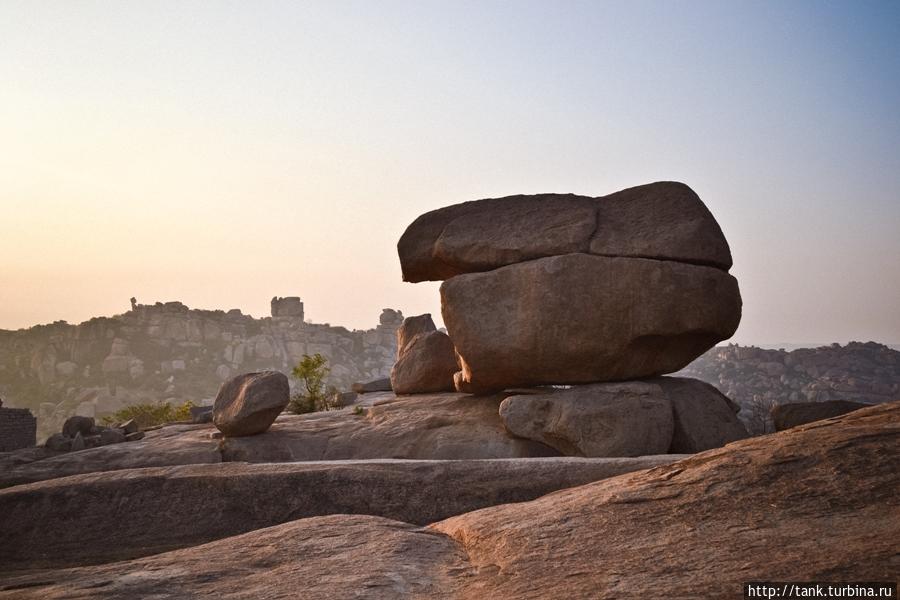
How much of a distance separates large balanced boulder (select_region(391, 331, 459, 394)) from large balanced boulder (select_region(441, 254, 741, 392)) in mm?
2464

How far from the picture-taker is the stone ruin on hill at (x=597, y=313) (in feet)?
37.5

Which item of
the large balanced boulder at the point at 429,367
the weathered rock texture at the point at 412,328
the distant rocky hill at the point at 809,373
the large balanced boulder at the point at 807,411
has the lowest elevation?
the distant rocky hill at the point at 809,373

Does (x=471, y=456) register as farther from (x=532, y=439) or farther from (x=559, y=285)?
(x=559, y=285)

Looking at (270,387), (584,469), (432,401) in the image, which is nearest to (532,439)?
(432,401)

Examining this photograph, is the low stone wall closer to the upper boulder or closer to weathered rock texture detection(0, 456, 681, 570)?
weathered rock texture detection(0, 456, 681, 570)

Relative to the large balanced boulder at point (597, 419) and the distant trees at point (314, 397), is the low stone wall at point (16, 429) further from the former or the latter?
the large balanced boulder at point (597, 419)

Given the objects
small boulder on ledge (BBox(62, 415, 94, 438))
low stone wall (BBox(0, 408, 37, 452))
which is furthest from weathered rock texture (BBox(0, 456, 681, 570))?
low stone wall (BBox(0, 408, 37, 452))

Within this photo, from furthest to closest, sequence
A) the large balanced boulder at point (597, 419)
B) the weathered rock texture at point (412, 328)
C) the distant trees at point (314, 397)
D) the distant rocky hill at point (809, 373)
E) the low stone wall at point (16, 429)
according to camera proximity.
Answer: the distant rocky hill at point (809, 373), the low stone wall at point (16, 429), the weathered rock texture at point (412, 328), the distant trees at point (314, 397), the large balanced boulder at point (597, 419)

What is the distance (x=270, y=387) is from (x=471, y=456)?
155 inches

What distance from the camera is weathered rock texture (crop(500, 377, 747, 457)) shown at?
11.1 meters

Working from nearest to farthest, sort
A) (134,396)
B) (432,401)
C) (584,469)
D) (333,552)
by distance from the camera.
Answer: (333,552), (584,469), (432,401), (134,396)

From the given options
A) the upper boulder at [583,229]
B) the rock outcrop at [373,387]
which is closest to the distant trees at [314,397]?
the rock outcrop at [373,387]

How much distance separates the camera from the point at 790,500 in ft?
13.0

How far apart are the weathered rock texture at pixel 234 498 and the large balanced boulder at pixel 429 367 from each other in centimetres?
616
